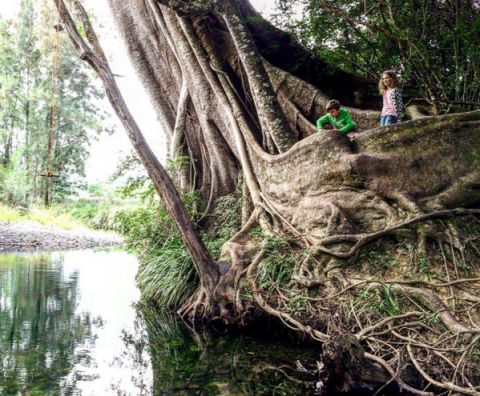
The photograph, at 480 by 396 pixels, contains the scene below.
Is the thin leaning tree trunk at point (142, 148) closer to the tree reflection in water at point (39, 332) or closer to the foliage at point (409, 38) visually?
the tree reflection in water at point (39, 332)

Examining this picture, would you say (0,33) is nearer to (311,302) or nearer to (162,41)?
(162,41)

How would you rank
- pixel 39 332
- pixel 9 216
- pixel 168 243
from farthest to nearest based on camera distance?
pixel 9 216 → pixel 168 243 → pixel 39 332

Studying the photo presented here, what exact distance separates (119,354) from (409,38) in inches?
185

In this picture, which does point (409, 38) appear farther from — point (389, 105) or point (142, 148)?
point (142, 148)

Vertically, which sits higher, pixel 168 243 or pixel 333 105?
pixel 333 105

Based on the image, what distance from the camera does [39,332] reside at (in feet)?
14.4

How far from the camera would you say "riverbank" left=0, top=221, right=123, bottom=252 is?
1240 centimetres

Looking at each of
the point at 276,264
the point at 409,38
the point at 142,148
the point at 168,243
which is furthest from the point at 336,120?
the point at 168,243

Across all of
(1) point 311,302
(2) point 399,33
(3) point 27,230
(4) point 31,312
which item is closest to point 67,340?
(4) point 31,312

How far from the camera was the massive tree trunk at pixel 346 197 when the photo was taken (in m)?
3.31

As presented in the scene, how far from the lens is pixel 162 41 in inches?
315

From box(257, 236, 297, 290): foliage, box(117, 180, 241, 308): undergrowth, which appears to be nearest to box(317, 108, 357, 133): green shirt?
box(257, 236, 297, 290): foliage

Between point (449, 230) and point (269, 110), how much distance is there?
2.63 meters

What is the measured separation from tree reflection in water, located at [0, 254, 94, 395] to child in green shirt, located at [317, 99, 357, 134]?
3595 mm
